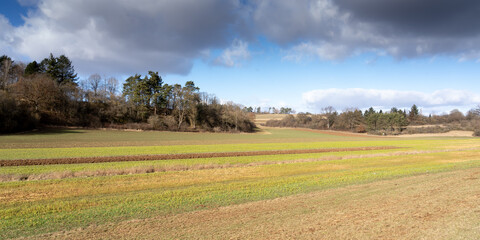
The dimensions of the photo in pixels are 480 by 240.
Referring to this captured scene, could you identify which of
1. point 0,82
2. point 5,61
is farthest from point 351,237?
point 5,61

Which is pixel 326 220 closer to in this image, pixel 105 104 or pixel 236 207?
pixel 236 207

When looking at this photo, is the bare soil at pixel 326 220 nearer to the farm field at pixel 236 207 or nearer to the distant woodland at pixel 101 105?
the farm field at pixel 236 207

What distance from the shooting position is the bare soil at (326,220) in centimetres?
745

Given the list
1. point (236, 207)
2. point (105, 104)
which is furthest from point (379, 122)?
point (236, 207)

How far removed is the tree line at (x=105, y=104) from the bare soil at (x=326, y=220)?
61453 mm

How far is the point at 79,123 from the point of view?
71875mm

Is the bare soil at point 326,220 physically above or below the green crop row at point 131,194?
above

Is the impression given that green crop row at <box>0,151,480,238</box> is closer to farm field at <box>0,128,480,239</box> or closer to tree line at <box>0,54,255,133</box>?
farm field at <box>0,128,480,239</box>

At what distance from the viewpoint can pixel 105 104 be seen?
281 feet

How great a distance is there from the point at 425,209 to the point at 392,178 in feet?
23.4

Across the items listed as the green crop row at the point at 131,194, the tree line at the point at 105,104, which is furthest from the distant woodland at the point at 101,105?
the green crop row at the point at 131,194

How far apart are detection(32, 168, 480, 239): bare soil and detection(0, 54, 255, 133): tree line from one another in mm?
61453

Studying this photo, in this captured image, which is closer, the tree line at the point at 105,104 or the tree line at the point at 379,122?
the tree line at the point at 105,104

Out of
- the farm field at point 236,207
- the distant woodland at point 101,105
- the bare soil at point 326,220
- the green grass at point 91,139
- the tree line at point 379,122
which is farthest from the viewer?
the tree line at point 379,122
